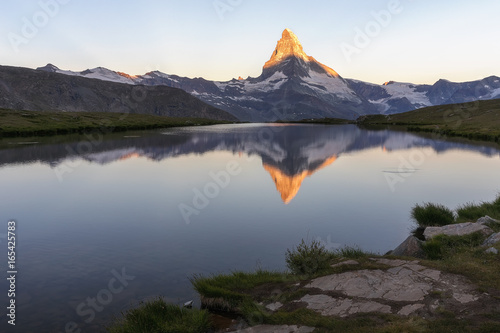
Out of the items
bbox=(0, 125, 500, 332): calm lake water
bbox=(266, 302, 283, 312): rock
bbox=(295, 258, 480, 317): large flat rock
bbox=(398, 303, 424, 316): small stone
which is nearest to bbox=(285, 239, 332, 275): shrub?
bbox=(295, 258, 480, 317): large flat rock

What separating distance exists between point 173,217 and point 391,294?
17084 mm

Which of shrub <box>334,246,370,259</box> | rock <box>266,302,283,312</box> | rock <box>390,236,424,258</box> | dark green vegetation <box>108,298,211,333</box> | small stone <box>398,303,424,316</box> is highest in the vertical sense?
small stone <box>398,303,424,316</box>

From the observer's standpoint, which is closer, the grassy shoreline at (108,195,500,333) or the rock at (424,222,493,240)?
the grassy shoreline at (108,195,500,333)

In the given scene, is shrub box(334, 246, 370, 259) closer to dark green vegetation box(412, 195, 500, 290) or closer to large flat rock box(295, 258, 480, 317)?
large flat rock box(295, 258, 480, 317)

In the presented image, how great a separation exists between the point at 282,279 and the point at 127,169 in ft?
123

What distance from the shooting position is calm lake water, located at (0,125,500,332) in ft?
46.5

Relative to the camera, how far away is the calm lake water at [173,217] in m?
14.2

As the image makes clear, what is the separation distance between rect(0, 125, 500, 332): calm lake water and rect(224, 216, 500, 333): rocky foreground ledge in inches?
167

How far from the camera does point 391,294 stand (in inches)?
450

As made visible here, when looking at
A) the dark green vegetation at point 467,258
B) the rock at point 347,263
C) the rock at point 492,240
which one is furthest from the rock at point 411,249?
the rock at point 347,263

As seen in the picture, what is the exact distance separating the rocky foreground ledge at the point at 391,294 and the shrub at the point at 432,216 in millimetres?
8180

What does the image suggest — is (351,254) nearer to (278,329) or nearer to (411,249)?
(411,249)

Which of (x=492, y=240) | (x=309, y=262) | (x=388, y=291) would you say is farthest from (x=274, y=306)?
(x=492, y=240)

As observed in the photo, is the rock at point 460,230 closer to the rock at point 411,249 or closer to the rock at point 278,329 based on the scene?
the rock at point 411,249
